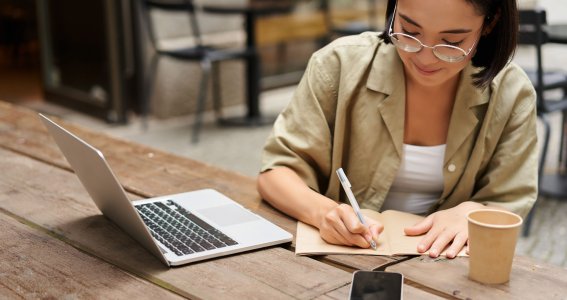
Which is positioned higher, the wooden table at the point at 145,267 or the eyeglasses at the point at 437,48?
the eyeglasses at the point at 437,48

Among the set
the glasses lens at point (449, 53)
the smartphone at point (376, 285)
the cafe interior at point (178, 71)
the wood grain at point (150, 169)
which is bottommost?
the cafe interior at point (178, 71)

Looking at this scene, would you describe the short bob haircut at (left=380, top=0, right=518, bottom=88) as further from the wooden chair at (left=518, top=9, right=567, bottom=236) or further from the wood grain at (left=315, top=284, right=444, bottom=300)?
the wooden chair at (left=518, top=9, right=567, bottom=236)

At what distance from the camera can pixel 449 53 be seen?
1380 mm

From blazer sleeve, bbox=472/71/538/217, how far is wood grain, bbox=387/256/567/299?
241 mm

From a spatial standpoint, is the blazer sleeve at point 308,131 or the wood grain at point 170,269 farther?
the blazer sleeve at point 308,131

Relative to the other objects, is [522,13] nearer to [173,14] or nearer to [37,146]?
[37,146]

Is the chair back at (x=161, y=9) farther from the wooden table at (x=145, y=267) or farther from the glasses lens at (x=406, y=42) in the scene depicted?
the glasses lens at (x=406, y=42)

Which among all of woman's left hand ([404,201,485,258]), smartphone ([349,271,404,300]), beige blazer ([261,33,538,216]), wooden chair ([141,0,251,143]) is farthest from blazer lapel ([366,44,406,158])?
wooden chair ([141,0,251,143])

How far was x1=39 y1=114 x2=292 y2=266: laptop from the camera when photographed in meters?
1.22

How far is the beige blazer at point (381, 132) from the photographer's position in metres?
1.52

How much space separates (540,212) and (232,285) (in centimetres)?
262

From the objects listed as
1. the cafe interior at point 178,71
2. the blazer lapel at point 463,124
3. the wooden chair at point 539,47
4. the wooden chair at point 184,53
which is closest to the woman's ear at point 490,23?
the blazer lapel at point 463,124

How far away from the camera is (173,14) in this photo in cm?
518

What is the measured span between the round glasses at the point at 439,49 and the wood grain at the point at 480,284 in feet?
1.18
